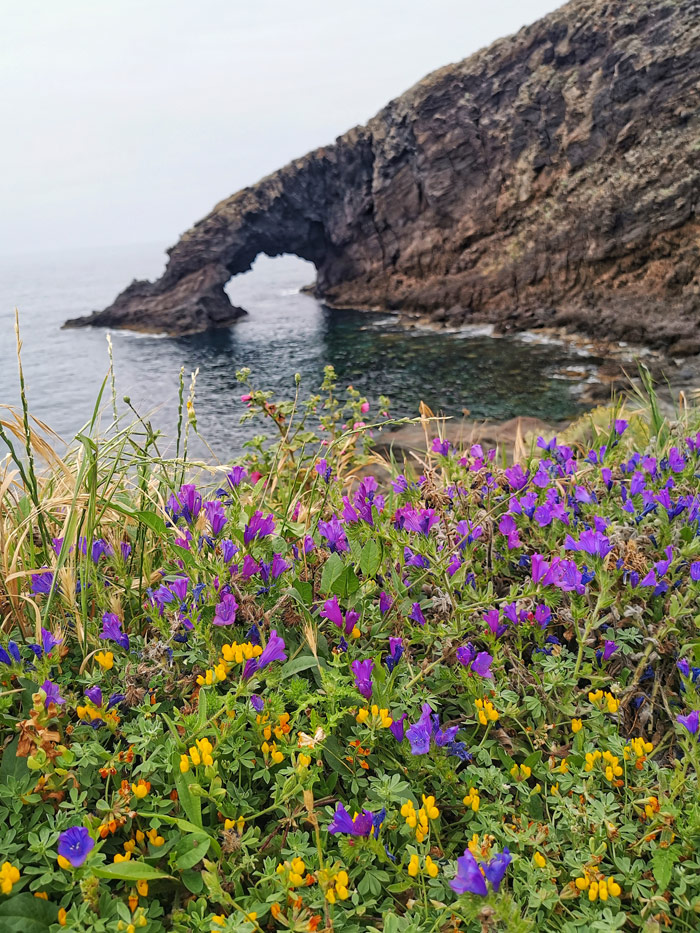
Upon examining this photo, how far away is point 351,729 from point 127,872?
0.61m

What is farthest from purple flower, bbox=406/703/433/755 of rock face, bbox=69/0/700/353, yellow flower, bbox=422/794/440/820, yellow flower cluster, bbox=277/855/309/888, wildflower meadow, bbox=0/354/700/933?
rock face, bbox=69/0/700/353

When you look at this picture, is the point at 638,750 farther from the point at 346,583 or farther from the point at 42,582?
the point at 42,582

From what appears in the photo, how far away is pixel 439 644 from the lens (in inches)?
70.5

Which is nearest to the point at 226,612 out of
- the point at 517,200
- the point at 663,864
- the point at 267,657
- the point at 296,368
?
the point at 267,657

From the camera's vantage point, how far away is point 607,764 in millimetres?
1490

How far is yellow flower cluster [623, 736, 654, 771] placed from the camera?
1459 millimetres

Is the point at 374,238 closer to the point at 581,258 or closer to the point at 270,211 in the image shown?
the point at 270,211

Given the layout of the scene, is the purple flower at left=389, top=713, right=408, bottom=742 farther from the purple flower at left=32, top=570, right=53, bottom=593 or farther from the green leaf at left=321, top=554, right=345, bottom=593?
the purple flower at left=32, top=570, right=53, bottom=593

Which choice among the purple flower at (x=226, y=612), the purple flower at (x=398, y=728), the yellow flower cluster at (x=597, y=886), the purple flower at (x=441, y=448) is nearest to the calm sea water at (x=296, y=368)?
the purple flower at (x=441, y=448)

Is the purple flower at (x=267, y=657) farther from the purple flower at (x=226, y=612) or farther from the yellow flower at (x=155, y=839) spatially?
the yellow flower at (x=155, y=839)

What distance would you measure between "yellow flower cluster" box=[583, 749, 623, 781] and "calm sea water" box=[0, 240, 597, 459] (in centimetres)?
1128

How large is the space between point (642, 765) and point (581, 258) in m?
34.2

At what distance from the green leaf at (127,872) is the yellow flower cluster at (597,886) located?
831mm

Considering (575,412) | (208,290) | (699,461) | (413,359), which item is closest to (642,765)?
(699,461)
